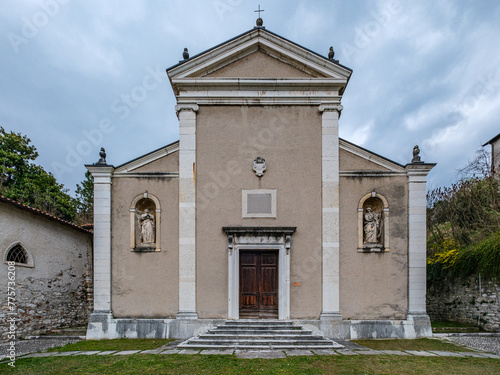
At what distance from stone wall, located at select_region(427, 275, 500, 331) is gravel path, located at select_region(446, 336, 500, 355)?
1.22m

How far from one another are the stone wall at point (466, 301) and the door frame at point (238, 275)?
24.3ft

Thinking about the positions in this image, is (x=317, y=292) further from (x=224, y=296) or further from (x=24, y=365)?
(x=24, y=365)

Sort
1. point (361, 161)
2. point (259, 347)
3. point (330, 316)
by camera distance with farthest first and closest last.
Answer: point (361, 161) → point (330, 316) → point (259, 347)

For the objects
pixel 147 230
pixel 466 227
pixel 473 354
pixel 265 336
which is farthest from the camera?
pixel 466 227

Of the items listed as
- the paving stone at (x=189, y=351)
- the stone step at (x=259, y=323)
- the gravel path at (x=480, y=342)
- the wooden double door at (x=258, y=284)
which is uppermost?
the wooden double door at (x=258, y=284)

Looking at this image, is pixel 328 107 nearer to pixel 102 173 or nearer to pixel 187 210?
pixel 187 210

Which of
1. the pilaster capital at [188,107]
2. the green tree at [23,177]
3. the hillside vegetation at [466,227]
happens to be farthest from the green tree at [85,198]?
the hillside vegetation at [466,227]

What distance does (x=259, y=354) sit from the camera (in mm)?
8000

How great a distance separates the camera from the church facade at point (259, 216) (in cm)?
1016

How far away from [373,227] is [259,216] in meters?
3.89

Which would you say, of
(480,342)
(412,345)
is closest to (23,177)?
(412,345)

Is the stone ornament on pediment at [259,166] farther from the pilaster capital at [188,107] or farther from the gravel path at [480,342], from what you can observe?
the gravel path at [480,342]

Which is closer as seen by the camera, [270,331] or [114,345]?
[114,345]

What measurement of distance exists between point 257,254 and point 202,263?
1878 millimetres
